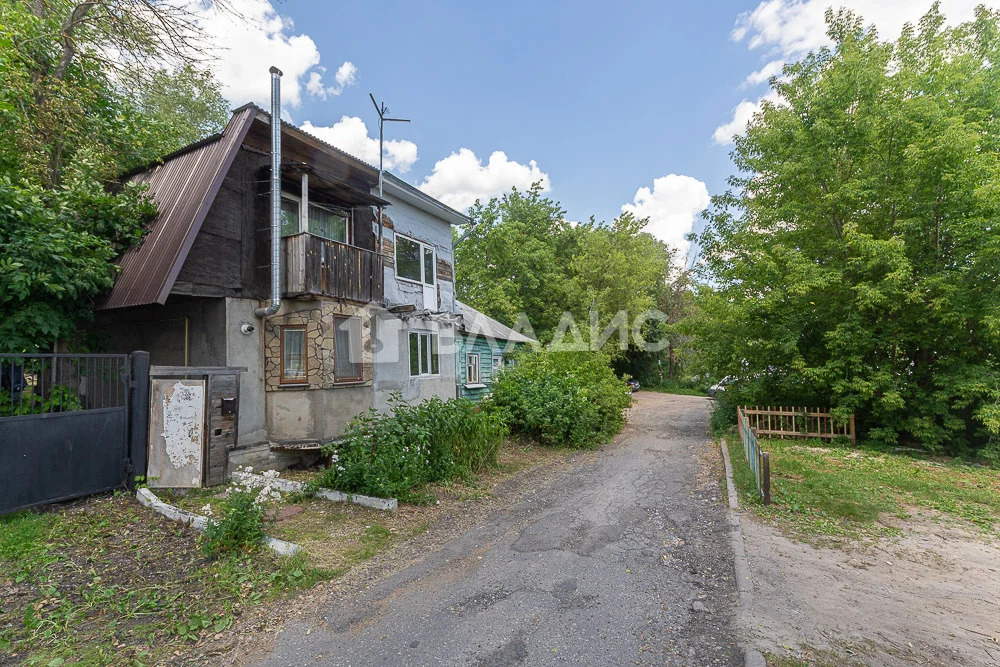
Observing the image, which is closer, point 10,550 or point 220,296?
point 10,550

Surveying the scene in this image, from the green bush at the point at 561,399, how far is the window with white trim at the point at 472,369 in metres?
2.95

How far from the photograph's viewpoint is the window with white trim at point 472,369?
16.2 meters

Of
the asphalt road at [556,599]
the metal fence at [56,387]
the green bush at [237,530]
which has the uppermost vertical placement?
the metal fence at [56,387]

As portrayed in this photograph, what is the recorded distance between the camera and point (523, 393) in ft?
40.5

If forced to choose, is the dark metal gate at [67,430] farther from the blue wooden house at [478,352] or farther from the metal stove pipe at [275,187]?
the blue wooden house at [478,352]

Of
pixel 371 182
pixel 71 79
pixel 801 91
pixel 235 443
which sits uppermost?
pixel 801 91

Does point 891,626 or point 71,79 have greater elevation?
point 71,79

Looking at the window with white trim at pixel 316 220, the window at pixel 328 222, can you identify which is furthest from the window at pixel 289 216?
the window at pixel 328 222

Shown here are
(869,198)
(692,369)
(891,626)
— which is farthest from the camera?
(692,369)

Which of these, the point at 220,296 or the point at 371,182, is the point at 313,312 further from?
the point at 371,182

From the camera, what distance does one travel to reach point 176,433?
270 inches

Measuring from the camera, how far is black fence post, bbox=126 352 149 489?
257 inches

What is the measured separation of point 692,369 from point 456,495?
10601 millimetres

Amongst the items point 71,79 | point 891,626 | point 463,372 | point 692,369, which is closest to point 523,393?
point 463,372
